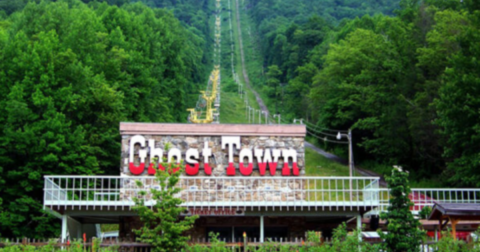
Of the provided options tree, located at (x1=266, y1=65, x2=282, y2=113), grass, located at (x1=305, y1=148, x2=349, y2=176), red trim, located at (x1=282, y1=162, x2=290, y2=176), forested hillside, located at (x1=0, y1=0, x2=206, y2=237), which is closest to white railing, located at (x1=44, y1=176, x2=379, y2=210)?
red trim, located at (x1=282, y1=162, x2=290, y2=176)

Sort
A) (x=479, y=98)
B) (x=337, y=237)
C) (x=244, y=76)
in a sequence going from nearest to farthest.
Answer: (x=337, y=237) → (x=479, y=98) → (x=244, y=76)

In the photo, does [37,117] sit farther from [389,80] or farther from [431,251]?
[389,80]

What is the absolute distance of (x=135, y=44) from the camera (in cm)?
5338

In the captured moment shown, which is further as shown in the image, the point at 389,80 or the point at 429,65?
the point at 389,80

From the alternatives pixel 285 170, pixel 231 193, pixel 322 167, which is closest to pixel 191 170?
pixel 231 193

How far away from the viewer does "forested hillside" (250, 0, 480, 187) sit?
36.4m

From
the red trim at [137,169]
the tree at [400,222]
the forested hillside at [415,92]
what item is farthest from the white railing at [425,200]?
the red trim at [137,169]

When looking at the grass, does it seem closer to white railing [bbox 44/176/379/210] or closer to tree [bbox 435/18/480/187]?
Answer: tree [bbox 435/18/480/187]

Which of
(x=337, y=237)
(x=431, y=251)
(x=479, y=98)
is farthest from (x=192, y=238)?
(x=479, y=98)

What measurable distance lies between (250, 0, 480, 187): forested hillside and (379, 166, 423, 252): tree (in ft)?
40.8

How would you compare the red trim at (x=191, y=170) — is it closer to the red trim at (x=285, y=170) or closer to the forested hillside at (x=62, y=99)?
the red trim at (x=285, y=170)

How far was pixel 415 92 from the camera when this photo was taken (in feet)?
160

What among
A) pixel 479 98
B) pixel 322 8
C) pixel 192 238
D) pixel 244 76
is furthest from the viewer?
pixel 322 8

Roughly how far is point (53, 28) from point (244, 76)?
92.0m
